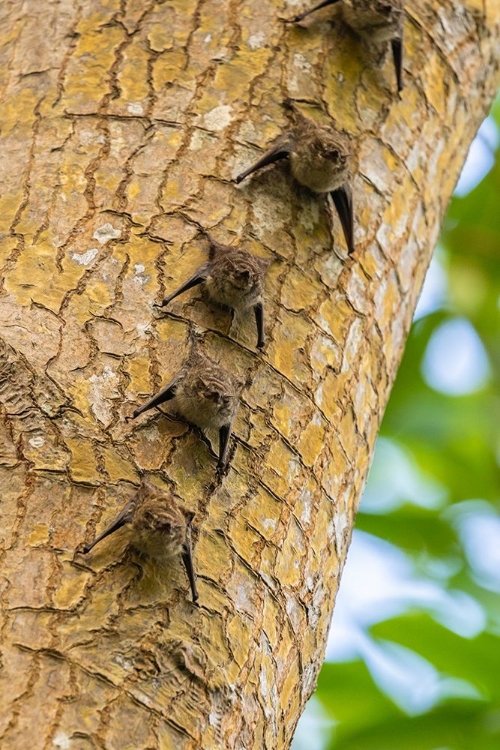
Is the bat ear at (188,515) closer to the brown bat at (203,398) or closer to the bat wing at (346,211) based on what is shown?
the brown bat at (203,398)

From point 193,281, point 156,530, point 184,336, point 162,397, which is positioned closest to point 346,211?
point 193,281

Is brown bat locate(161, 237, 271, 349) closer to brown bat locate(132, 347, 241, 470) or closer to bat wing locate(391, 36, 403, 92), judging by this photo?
brown bat locate(132, 347, 241, 470)

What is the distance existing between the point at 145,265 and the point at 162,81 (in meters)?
0.88

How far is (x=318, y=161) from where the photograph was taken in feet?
11.4

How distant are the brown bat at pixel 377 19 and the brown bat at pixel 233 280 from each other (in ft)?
4.16

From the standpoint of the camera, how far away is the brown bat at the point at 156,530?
2.73 metres

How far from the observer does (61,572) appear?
271 centimetres

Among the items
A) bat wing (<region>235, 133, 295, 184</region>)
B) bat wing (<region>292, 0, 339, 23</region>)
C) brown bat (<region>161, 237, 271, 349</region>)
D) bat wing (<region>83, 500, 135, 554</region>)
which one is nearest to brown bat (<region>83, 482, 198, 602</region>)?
bat wing (<region>83, 500, 135, 554</region>)

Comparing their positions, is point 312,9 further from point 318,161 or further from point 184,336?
point 184,336

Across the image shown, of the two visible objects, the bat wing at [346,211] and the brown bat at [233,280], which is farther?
the bat wing at [346,211]

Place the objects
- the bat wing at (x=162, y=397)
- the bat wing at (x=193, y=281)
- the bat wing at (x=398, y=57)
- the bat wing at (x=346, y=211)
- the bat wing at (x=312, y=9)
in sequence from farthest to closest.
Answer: the bat wing at (x=398, y=57)
the bat wing at (x=312, y=9)
the bat wing at (x=346, y=211)
the bat wing at (x=193, y=281)
the bat wing at (x=162, y=397)

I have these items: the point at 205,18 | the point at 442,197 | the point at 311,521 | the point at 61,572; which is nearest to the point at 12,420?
the point at 61,572

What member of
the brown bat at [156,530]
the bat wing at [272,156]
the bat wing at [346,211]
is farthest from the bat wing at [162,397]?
the bat wing at [346,211]

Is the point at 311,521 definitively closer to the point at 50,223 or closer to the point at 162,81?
the point at 50,223
